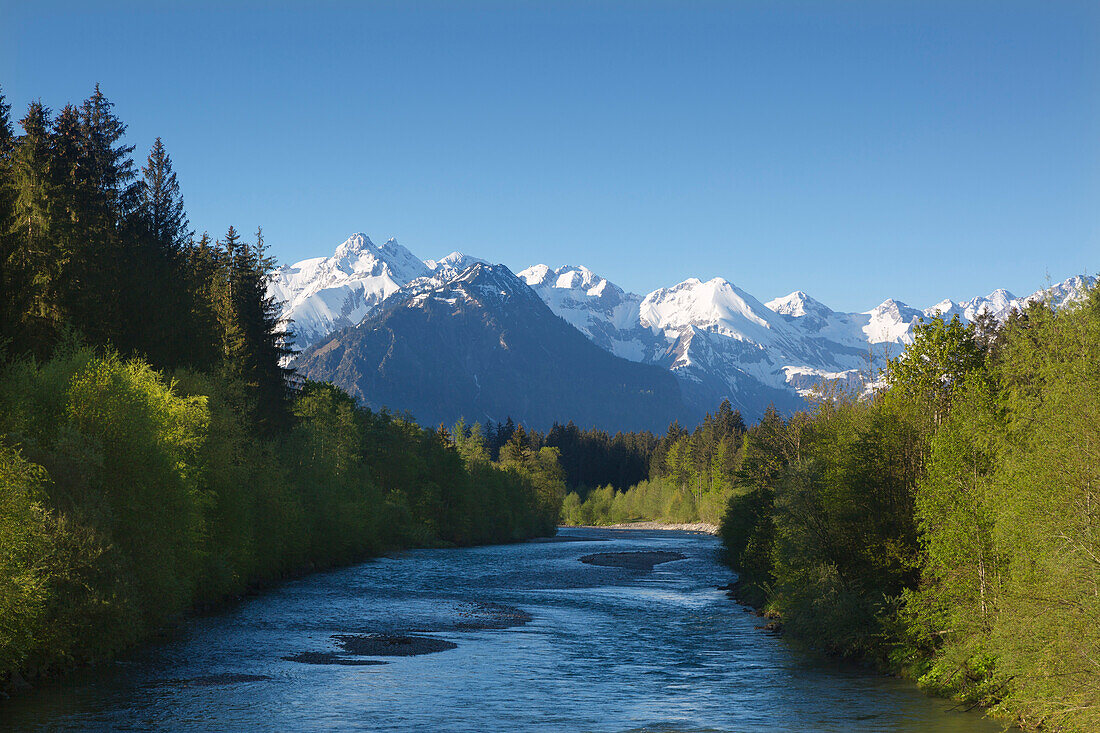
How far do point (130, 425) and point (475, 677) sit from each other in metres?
21.1

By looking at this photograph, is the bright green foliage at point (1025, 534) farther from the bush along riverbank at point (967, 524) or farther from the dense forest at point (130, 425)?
the dense forest at point (130, 425)

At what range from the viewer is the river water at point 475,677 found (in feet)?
106

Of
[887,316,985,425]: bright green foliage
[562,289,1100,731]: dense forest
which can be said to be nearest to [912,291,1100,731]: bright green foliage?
[562,289,1100,731]: dense forest

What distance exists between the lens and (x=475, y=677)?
40688mm

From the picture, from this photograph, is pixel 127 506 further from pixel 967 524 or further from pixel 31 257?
pixel 967 524

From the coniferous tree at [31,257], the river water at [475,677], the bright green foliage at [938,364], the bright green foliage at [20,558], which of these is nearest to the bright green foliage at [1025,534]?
the bright green foliage at [938,364]

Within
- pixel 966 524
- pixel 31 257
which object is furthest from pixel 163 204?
pixel 966 524

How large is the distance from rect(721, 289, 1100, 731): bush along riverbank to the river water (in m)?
2.55

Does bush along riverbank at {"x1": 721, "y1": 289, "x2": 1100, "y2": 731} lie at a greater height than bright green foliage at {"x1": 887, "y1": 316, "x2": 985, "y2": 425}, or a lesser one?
lesser

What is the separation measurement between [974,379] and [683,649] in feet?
69.5

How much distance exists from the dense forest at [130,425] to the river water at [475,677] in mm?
3313

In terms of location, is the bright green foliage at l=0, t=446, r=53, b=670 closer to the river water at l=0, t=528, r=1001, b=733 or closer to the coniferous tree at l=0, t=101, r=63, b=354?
the river water at l=0, t=528, r=1001, b=733

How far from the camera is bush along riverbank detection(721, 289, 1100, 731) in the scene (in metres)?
26.1

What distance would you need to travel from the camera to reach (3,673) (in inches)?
1332
